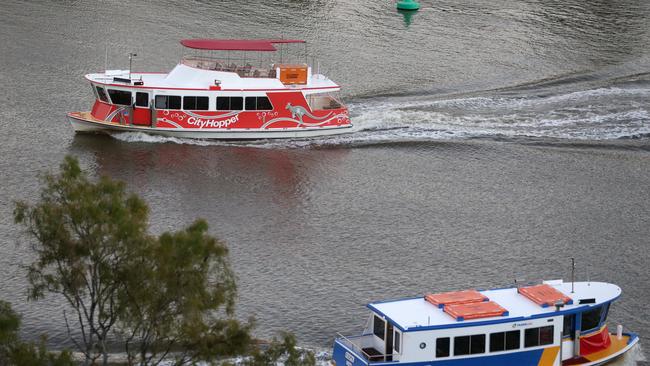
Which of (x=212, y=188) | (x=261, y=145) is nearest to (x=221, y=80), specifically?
(x=261, y=145)

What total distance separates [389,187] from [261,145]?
1027 cm

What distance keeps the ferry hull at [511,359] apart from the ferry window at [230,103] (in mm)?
28806

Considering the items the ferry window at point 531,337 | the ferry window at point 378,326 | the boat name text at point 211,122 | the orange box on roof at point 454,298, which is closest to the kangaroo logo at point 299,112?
the boat name text at point 211,122

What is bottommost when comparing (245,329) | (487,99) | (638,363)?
(638,363)

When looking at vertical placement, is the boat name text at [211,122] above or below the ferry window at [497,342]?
above

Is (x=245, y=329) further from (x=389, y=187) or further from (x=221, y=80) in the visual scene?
(x=221, y=80)

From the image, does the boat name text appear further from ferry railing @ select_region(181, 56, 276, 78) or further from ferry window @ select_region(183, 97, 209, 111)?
ferry railing @ select_region(181, 56, 276, 78)

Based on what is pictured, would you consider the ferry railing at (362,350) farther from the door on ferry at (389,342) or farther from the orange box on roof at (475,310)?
the orange box on roof at (475,310)

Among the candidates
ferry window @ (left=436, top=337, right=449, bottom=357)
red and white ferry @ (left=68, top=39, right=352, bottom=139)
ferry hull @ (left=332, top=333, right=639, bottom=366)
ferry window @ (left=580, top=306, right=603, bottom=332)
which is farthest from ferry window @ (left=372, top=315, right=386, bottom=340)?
red and white ferry @ (left=68, top=39, right=352, bottom=139)

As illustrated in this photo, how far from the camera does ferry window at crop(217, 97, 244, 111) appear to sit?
217 ft

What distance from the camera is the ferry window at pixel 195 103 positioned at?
6588 cm

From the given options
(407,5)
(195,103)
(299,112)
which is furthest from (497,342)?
(407,5)

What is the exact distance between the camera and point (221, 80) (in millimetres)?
66375

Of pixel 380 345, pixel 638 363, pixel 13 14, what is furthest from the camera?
pixel 13 14
